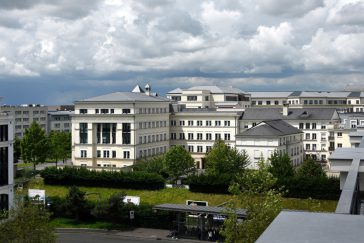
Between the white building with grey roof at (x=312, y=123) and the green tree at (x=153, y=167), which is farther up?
the white building with grey roof at (x=312, y=123)

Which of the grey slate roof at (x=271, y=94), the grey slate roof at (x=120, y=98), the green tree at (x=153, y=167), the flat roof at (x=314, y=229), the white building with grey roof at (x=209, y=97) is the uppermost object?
the grey slate roof at (x=271, y=94)

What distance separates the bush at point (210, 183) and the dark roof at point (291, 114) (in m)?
37.3

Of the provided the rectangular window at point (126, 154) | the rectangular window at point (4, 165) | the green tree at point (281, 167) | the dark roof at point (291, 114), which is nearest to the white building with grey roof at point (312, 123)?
the dark roof at point (291, 114)

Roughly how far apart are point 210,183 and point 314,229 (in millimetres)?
48257

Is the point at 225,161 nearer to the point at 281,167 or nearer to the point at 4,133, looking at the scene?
the point at 281,167

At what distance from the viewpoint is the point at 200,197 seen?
5500cm

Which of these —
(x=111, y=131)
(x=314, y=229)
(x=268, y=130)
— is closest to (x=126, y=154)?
(x=111, y=131)

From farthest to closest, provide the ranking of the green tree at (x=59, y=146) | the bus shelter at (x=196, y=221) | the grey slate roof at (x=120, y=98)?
1. the green tree at (x=59, y=146)
2. the grey slate roof at (x=120, y=98)
3. the bus shelter at (x=196, y=221)

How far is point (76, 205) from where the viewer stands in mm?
49250

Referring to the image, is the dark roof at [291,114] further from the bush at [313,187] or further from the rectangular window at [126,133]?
the bush at [313,187]

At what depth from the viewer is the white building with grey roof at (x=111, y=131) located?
80188 mm

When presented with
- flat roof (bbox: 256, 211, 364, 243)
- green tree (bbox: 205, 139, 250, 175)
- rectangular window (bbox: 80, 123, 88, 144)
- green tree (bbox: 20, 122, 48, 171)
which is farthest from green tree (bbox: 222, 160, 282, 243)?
rectangular window (bbox: 80, 123, 88, 144)

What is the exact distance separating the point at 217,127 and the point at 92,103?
2211 cm

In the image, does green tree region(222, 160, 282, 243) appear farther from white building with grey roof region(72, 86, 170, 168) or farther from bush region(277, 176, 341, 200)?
white building with grey roof region(72, 86, 170, 168)
